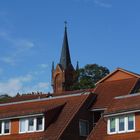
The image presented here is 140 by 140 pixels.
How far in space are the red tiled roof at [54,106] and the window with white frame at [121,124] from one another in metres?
5.67

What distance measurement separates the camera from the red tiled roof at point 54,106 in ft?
181

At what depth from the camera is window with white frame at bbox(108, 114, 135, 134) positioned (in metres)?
49.3

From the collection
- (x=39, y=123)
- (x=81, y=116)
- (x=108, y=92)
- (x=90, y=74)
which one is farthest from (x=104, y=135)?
(x=90, y=74)

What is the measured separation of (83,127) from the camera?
58.6 metres

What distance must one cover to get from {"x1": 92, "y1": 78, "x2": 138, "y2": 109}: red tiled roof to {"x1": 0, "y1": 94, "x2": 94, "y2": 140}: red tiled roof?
1.34 m

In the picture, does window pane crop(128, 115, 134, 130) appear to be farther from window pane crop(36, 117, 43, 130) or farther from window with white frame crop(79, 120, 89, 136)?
window pane crop(36, 117, 43, 130)

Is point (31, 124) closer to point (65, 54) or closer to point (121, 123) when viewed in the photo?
point (121, 123)

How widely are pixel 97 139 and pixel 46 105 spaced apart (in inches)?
351

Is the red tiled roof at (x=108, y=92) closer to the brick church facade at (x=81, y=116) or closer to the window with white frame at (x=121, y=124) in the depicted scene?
the brick church facade at (x=81, y=116)

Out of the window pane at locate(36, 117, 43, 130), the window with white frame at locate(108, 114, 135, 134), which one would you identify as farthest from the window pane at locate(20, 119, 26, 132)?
the window with white frame at locate(108, 114, 135, 134)

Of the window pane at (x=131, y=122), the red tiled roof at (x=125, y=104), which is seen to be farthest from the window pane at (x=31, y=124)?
the window pane at (x=131, y=122)

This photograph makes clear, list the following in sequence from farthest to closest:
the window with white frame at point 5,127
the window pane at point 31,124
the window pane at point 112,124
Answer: the window with white frame at point 5,127 < the window pane at point 31,124 < the window pane at point 112,124

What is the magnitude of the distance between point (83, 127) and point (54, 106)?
12.1ft

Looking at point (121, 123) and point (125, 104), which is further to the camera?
point (125, 104)
